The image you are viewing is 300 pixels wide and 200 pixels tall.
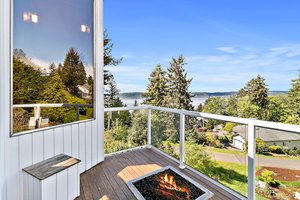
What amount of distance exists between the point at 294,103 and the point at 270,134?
65.1 feet

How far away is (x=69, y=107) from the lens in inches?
119

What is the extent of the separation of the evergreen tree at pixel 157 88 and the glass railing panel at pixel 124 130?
50.8 ft

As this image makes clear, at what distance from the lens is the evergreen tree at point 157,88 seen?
20.0 meters

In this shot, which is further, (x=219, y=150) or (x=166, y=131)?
(x=166, y=131)

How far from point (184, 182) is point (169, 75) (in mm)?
18499

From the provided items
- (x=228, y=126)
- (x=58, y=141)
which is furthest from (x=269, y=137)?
(x=58, y=141)

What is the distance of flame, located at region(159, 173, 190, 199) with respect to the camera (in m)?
2.43

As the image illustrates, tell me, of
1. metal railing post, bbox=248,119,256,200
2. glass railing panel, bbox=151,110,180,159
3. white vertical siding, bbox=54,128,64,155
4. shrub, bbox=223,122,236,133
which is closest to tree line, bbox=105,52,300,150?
glass railing panel, bbox=151,110,180,159

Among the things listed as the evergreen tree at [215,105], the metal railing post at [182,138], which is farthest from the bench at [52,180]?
the evergreen tree at [215,105]

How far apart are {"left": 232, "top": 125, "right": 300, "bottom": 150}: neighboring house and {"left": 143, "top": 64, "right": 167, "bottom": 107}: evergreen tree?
57.1ft

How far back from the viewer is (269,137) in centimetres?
208

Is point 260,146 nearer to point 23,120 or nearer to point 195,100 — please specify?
point 23,120

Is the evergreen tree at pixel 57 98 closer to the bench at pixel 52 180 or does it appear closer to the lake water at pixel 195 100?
the bench at pixel 52 180

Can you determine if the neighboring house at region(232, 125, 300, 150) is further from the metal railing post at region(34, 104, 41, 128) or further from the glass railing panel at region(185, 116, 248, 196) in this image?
the metal railing post at region(34, 104, 41, 128)
